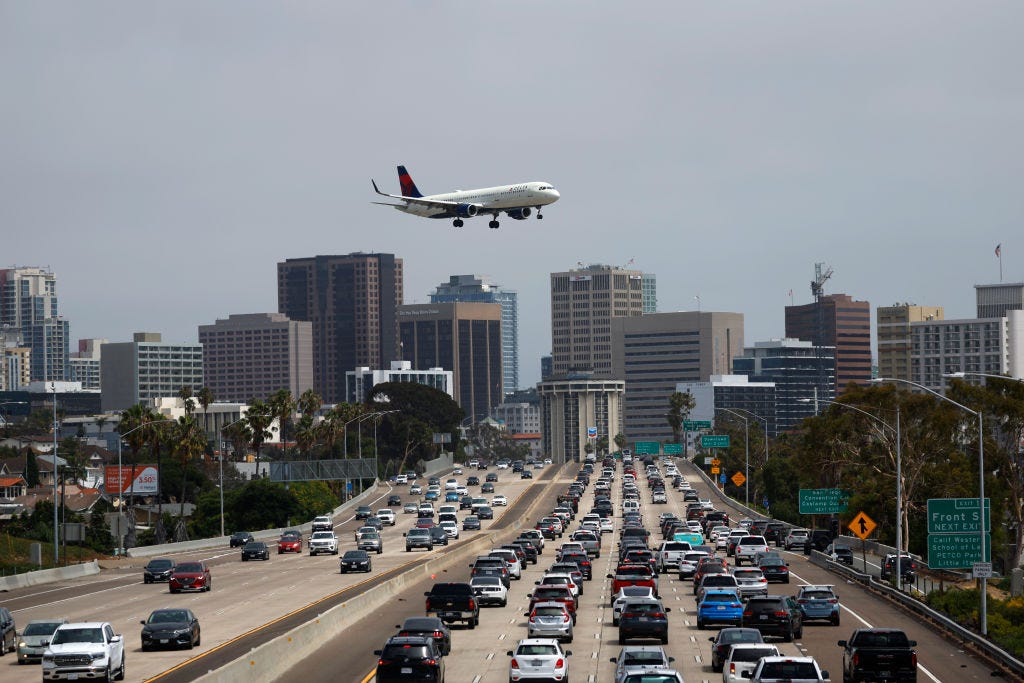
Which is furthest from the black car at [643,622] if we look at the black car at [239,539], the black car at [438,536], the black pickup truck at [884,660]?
the black car at [239,539]

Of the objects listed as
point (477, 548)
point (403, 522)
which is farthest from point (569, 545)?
point (403, 522)

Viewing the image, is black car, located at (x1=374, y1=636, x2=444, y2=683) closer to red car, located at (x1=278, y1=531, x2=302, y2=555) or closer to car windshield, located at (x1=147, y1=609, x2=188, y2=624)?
car windshield, located at (x1=147, y1=609, x2=188, y2=624)

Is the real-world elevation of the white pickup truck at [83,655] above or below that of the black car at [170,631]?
above

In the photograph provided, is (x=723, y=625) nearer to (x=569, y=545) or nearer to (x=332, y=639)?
(x=332, y=639)

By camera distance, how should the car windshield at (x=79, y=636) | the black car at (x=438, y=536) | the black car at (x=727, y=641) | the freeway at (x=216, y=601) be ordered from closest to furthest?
the car windshield at (x=79, y=636), the black car at (x=727, y=641), the freeway at (x=216, y=601), the black car at (x=438, y=536)

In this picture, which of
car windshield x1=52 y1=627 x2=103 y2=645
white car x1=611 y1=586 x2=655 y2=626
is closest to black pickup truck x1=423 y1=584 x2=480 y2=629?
white car x1=611 y1=586 x2=655 y2=626

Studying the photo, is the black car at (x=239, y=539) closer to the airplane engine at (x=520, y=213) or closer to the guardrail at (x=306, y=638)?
the guardrail at (x=306, y=638)
